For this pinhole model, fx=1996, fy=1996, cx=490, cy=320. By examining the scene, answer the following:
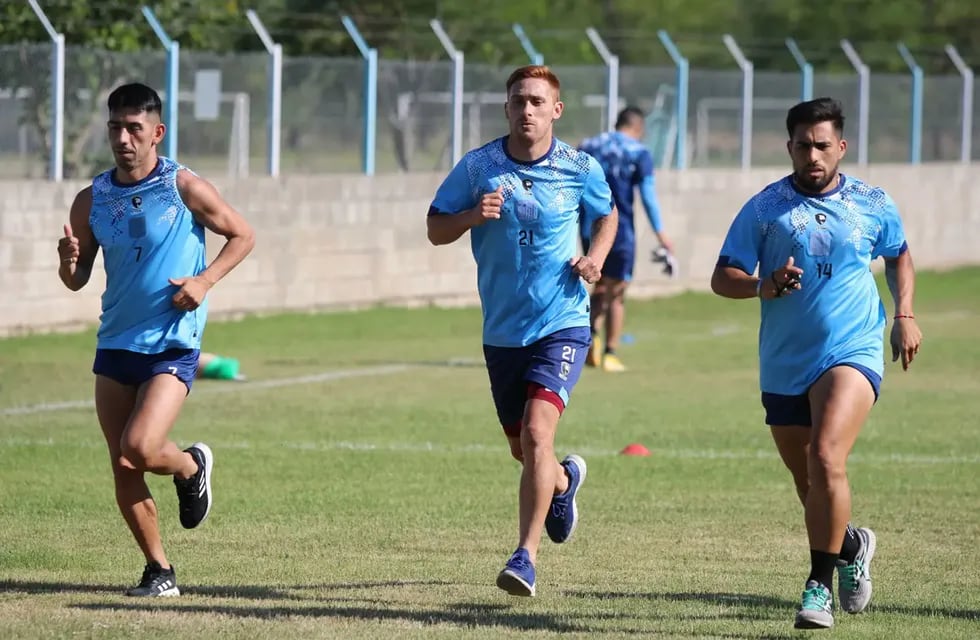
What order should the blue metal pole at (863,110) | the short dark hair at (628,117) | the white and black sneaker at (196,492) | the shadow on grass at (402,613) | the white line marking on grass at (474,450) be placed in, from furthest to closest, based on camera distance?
the blue metal pole at (863,110)
the short dark hair at (628,117)
the white line marking on grass at (474,450)
the white and black sneaker at (196,492)
the shadow on grass at (402,613)

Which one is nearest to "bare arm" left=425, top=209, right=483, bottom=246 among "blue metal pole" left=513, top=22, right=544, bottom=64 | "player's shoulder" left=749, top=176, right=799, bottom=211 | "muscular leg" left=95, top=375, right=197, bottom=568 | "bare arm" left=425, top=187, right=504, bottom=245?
"bare arm" left=425, top=187, right=504, bottom=245

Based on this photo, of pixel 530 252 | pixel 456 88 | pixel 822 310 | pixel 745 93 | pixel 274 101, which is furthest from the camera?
pixel 745 93

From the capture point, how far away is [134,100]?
7945 mm

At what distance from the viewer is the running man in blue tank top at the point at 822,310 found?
7410 mm

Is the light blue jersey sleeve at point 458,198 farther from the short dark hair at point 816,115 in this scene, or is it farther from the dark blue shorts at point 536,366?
the short dark hair at point 816,115

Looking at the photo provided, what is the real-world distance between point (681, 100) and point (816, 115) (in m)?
20.2

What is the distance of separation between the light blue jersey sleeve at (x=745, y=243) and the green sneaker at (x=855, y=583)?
1.19 m

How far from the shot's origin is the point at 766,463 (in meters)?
12.4

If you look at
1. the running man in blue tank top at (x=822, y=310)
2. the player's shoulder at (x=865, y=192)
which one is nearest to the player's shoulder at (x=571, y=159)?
the running man in blue tank top at (x=822, y=310)

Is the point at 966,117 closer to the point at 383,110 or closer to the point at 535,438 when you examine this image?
the point at 383,110

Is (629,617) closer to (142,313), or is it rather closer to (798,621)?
(798,621)

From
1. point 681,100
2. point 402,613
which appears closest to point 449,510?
point 402,613

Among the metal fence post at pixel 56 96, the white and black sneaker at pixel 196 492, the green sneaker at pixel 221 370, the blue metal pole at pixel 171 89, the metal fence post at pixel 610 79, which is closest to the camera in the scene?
the white and black sneaker at pixel 196 492

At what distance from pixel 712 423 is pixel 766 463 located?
1.86m
